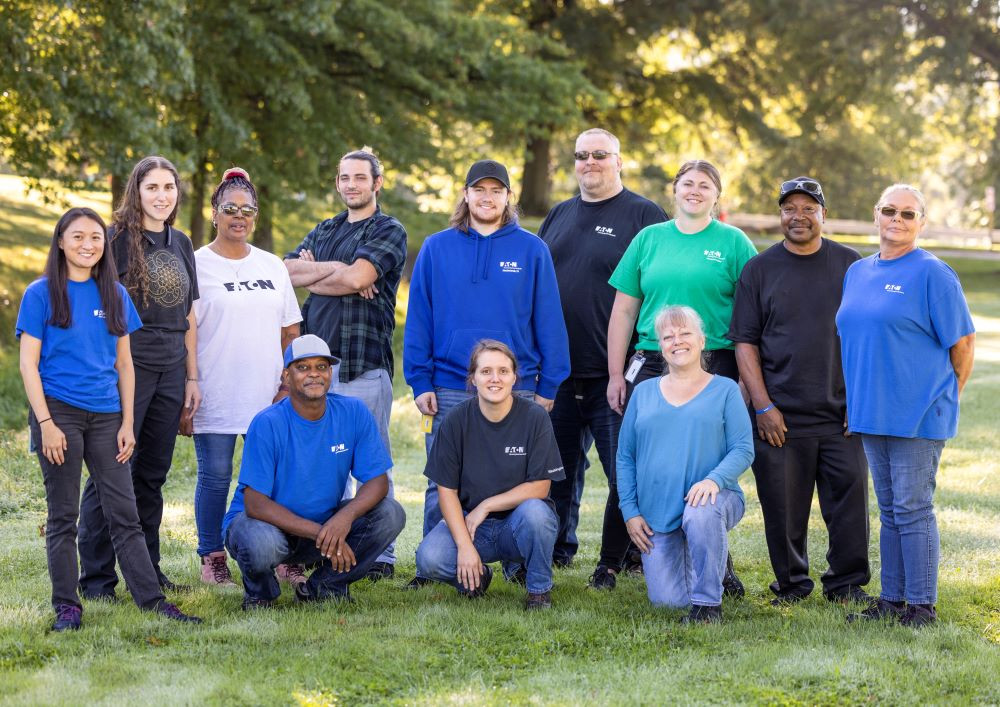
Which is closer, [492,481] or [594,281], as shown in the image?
[492,481]

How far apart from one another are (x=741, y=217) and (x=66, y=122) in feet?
93.2

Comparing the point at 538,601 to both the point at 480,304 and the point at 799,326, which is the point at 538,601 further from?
the point at 799,326

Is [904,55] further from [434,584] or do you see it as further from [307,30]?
[434,584]

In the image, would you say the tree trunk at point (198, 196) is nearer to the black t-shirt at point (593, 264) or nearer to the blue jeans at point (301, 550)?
the black t-shirt at point (593, 264)

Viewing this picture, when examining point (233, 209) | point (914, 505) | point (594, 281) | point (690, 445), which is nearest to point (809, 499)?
point (914, 505)

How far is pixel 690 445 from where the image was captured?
5367 mm

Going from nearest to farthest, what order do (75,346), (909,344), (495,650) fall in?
(495,650) < (75,346) < (909,344)

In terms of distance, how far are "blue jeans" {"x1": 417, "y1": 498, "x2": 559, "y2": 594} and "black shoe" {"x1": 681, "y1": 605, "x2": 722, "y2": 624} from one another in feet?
2.36

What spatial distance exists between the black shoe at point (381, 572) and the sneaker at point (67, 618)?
5.32ft

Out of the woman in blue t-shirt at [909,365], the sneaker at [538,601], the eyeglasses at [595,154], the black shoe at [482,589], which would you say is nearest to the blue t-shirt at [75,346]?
the black shoe at [482,589]

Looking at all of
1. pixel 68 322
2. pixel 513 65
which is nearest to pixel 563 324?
pixel 68 322

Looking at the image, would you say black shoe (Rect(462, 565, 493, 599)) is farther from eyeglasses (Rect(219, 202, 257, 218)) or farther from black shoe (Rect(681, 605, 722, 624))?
eyeglasses (Rect(219, 202, 257, 218))

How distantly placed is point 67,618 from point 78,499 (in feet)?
1.73

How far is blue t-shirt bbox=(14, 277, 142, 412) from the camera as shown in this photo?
16.0 feet
